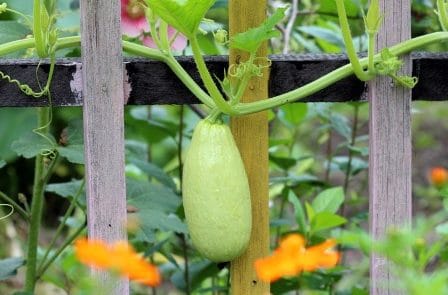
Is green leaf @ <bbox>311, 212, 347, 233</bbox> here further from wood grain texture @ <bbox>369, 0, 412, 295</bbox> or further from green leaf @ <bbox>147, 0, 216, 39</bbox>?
green leaf @ <bbox>147, 0, 216, 39</bbox>

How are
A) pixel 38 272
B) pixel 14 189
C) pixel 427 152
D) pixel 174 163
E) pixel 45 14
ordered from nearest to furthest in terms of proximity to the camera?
pixel 45 14, pixel 38 272, pixel 174 163, pixel 14 189, pixel 427 152

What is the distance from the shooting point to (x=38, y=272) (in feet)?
6.33

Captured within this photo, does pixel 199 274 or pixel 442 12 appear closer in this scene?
pixel 442 12

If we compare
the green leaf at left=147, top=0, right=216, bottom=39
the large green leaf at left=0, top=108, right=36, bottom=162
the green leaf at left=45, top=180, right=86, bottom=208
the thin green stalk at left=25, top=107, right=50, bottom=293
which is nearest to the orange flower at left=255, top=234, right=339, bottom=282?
the green leaf at left=147, top=0, right=216, bottom=39

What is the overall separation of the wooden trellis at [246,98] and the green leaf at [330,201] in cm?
24

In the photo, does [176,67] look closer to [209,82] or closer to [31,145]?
[209,82]

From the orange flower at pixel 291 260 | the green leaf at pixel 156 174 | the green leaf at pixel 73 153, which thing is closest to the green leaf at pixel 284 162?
the green leaf at pixel 156 174

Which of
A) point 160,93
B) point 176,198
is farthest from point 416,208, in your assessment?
point 160,93

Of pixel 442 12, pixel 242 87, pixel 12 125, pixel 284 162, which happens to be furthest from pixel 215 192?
pixel 12 125

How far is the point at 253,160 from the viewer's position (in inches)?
67.4

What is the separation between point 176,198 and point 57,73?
44 centimetres

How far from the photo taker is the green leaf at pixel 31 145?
1647mm

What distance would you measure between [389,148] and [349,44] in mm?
227

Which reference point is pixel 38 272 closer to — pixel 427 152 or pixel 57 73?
pixel 57 73
